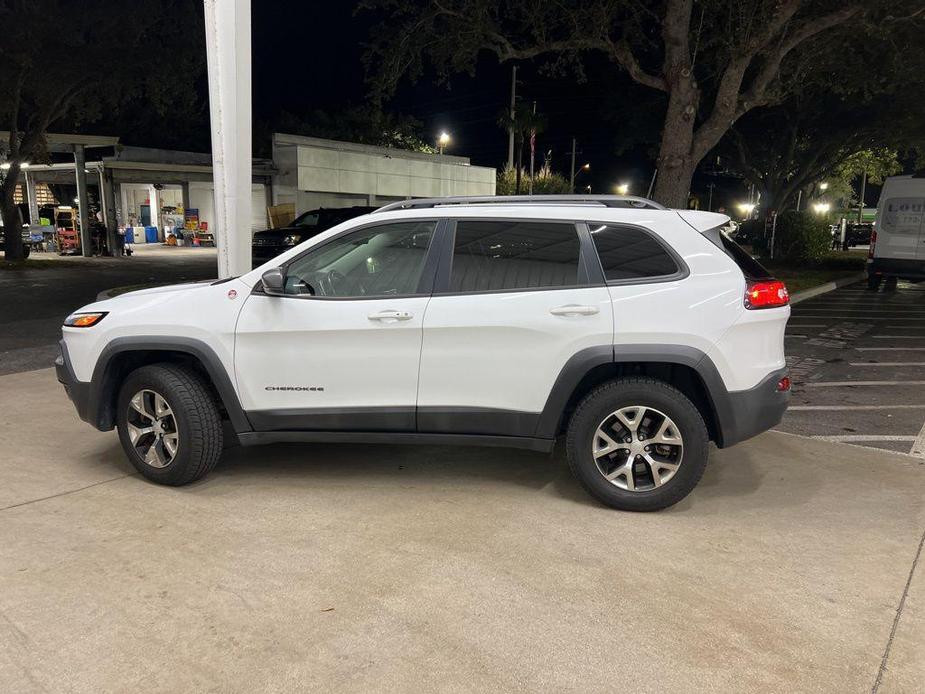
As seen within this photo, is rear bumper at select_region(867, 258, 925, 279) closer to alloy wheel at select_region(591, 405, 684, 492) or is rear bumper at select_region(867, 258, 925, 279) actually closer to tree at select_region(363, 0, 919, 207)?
tree at select_region(363, 0, 919, 207)

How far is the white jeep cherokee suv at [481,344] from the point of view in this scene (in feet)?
13.2

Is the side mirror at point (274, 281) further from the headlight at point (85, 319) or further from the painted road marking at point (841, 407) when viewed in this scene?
the painted road marking at point (841, 407)

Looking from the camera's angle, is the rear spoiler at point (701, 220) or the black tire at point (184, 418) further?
the black tire at point (184, 418)

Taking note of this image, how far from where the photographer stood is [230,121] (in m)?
6.62

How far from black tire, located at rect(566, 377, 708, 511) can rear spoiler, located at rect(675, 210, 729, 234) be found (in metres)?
0.92

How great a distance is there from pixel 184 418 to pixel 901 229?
50.5 ft

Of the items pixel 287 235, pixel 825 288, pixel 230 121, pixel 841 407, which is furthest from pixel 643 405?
pixel 287 235

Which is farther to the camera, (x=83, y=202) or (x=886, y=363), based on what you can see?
(x=83, y=202)

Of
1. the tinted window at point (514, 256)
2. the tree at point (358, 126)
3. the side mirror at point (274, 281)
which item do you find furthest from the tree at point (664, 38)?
the tree at point (358, 126)

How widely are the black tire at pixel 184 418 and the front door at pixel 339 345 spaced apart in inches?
10.3

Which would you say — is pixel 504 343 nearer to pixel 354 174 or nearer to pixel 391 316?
pixel 391 316

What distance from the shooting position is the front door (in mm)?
4202

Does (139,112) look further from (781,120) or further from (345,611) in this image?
(345,611)

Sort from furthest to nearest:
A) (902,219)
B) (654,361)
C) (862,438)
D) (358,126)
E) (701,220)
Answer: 1. (358,126)
2. (902,219)
3. (862,438)
4. (701,220)
5. (654,361)
